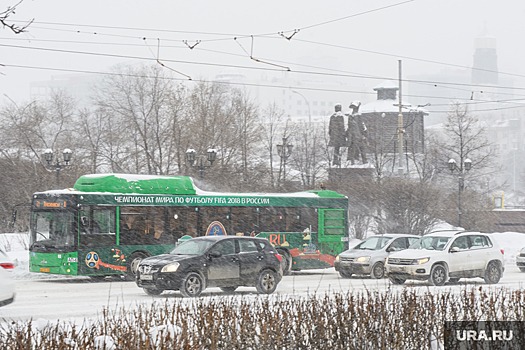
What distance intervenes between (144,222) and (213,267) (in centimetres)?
719

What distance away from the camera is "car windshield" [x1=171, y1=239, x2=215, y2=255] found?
21906 millimetres

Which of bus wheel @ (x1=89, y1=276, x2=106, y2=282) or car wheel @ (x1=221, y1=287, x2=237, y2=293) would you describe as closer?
car wheel @ (x1=221, y1=287, x2=237, y2=293)

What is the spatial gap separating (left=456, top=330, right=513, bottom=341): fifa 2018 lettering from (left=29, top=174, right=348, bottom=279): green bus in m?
17.7

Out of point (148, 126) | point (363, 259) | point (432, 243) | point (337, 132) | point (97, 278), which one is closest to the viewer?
point (432, 243)

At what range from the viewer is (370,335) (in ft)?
34.4

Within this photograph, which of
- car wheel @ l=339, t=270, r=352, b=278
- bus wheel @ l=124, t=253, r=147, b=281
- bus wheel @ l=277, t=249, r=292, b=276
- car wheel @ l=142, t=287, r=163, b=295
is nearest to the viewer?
car wheel @ l=142, t=287, r=163, b=295

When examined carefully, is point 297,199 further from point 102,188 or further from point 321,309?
point 321,309

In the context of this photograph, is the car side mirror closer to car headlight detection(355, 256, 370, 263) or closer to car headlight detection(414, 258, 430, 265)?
car headlight detection(414, 258, 430, 265)

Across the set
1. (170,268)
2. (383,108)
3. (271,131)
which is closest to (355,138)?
(271,131)

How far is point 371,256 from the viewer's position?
1150 inches

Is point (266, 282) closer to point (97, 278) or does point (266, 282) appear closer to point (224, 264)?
point (224, 264)

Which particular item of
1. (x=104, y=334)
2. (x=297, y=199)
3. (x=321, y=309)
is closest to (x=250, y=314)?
(x=321, y=309)

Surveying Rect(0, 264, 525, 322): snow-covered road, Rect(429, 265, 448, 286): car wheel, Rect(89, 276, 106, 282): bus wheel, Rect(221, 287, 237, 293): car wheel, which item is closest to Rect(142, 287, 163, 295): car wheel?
Rect(0, 264, 525, 322): snow-covered road

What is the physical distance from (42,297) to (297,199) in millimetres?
12567
